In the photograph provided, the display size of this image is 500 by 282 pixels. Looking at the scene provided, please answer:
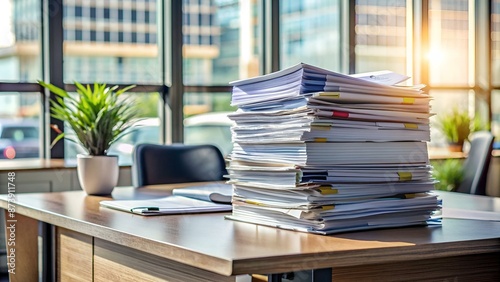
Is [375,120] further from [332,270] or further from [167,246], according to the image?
[167,246]

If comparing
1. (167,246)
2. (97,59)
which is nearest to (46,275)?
(167,246)

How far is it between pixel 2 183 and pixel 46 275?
2.24 meters

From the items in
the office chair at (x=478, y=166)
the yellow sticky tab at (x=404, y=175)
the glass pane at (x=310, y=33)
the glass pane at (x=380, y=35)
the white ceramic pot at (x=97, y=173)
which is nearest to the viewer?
the yellow sticky tab at (x=404, y=175)

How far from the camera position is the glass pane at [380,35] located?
560 cm

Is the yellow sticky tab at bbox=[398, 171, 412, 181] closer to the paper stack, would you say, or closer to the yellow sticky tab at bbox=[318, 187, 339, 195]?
the paper stack

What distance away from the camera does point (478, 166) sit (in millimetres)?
3637

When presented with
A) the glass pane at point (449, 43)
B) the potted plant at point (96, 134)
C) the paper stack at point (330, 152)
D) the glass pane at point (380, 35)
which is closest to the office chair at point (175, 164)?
the potted plant at point (96, 134)

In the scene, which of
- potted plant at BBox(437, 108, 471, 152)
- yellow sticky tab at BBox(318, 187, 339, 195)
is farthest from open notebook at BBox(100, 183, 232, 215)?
potted plant at BBox(437, 108, 471, 152)

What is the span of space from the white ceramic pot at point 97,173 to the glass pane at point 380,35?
341cm

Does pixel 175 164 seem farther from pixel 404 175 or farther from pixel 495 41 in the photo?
pixel 495 41

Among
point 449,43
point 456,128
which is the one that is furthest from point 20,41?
point 449,43

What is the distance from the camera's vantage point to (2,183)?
163 inches

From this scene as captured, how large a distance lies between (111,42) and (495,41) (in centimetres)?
308

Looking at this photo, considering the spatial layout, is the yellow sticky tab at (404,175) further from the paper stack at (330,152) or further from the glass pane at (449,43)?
the glass pane at (449,43)
